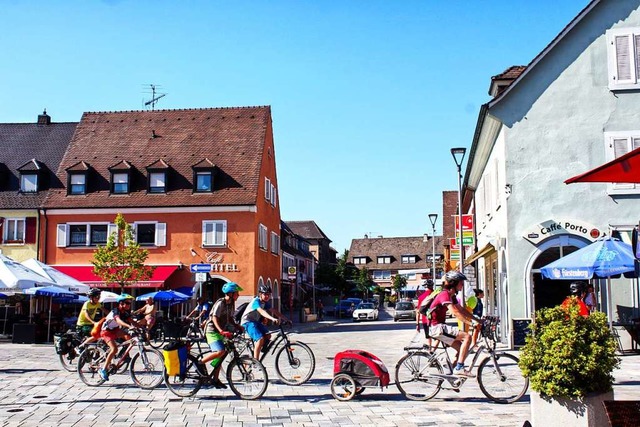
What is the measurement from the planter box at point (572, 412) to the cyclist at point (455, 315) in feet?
9.94

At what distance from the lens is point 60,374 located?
15.6 meters

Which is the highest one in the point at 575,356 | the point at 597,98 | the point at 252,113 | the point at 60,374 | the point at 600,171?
the point at 252,113

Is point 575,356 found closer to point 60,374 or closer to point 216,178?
point 60,374

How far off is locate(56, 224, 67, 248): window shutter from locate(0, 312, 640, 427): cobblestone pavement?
25778 millimetres

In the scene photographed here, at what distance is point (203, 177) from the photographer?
129ft

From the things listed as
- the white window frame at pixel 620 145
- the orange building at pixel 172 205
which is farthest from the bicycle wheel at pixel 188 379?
the orange building at pixel 172 205

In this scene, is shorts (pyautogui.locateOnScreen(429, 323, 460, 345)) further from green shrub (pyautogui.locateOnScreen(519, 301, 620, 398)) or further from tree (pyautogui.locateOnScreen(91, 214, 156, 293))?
tree (pyautogui.locateOnScreen(91, 214, 156, 293))

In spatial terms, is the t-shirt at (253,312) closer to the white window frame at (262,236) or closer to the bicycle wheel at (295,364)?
the bicycle wheel at (295,364)

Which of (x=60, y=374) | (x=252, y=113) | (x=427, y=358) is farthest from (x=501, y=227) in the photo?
(x=252, y=113)

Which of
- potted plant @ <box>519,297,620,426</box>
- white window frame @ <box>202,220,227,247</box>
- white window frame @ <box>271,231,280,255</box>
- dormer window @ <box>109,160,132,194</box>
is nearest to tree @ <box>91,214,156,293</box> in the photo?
white window frame @ <box>202,220,227,247</box>

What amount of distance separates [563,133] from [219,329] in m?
12.6

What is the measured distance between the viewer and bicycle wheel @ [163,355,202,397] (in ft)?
38.6

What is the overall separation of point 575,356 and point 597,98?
14354 mm

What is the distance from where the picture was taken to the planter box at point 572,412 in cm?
763
